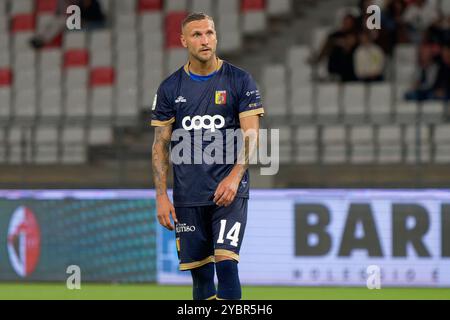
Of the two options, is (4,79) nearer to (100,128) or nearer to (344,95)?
(100,128)

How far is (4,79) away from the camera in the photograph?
17.3 metres

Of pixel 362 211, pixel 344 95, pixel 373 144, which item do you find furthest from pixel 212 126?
pixel 344 95

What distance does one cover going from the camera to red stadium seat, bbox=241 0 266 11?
16891mm

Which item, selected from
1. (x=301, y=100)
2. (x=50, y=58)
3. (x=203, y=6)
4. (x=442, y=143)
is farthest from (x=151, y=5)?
(x=442, y=143)

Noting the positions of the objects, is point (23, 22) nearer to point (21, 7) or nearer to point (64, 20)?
point (21, 7)

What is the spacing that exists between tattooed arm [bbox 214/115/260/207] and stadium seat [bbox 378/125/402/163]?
6.10m

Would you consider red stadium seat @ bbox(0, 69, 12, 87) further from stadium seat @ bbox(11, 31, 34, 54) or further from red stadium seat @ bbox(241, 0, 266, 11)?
red stadium seat @ bbox(241, 0, 266, 11)

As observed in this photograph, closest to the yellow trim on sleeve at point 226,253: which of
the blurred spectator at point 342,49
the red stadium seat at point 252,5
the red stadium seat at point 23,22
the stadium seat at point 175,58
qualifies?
the blurred spectator at point 342,49

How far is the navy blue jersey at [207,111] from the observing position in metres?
7.82

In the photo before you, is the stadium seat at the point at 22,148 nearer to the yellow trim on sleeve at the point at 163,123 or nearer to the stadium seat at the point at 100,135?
the stadium seat at the point at 100,135

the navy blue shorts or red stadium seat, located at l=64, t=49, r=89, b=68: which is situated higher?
red stadium seat, located at l=64, t=49, r=89, b=68

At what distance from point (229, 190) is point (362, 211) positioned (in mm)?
5463

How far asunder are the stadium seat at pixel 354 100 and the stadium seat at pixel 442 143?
1190 millimetres

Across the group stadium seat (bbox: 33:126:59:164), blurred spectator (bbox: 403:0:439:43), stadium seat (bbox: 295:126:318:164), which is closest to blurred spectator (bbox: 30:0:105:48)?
stadium seat (bbox: 33:126:59:164)
